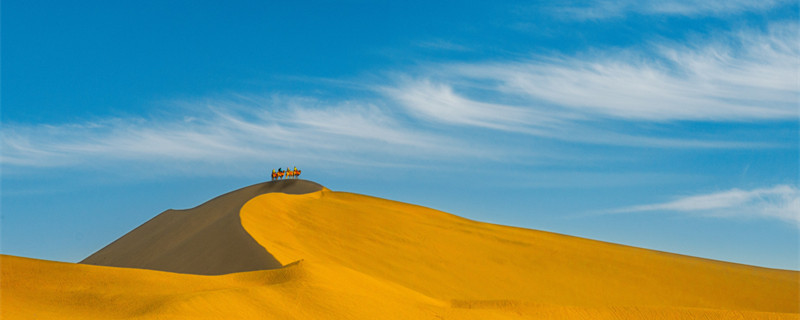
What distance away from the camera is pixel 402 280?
2034 centimetres

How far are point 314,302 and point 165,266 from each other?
36.9 feet

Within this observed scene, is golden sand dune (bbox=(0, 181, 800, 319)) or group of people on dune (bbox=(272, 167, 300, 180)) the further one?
group of people on dune (bbox=(272, 167, 300, 180))

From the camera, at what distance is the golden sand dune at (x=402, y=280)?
12141mm

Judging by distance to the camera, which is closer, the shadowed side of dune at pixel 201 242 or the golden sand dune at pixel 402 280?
the golden sand dune at pixel 402 280

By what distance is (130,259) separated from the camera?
2616cm

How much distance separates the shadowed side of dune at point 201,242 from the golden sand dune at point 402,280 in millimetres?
606

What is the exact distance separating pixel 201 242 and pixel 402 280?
23.3ft

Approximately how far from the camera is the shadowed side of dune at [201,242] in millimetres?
19109

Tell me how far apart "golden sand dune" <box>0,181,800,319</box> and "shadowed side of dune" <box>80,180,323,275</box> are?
0.61 meters

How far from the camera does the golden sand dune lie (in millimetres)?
12141

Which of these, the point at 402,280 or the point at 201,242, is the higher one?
the point at 201,242

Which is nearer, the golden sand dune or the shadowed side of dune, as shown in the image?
the golden sand dune

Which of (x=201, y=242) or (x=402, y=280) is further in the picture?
(x=201, y=242)

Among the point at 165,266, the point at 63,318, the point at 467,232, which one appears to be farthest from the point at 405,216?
the point at 63,318
